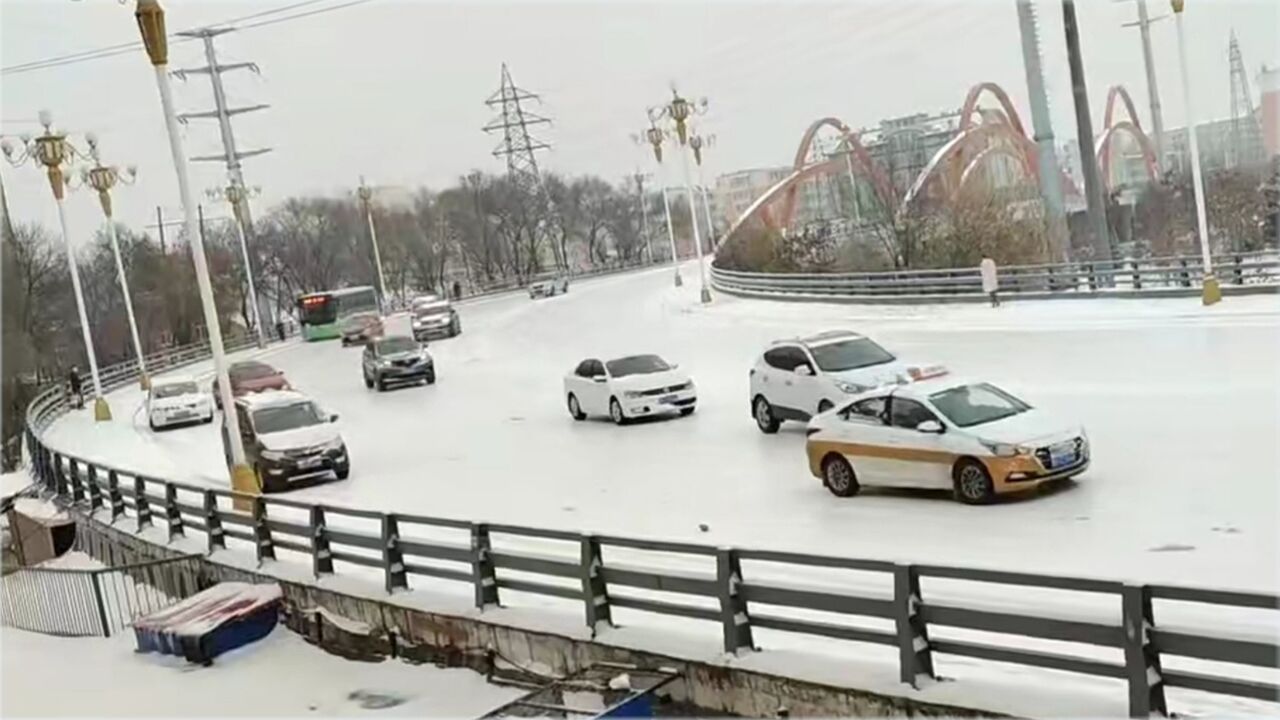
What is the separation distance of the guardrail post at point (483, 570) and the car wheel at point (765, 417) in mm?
9152

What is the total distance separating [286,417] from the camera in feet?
77.8

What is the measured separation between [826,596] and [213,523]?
11136 mm

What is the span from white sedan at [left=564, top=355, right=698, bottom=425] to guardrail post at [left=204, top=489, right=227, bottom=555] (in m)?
8.63

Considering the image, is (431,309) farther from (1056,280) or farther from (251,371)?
(1056,280)

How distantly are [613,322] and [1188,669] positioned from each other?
42871 millimetres

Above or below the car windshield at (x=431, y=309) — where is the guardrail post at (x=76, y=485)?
below

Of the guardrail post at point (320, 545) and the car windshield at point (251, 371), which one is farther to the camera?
the car windshield at point (251, 371)

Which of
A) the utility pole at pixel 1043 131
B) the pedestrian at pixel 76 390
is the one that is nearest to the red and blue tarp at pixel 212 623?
the utility pole at pixel 1043 131

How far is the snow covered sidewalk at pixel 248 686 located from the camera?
452 inches

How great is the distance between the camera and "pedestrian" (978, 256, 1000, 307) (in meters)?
34.8

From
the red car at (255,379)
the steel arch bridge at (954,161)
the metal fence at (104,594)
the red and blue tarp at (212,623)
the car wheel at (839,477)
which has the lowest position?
the metal fence at (104,594)

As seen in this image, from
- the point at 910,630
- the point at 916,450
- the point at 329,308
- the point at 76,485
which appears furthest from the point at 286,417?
the point at 329,308

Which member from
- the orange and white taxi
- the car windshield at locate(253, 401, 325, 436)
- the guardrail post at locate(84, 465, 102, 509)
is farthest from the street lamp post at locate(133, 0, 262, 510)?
the orange and white taxi

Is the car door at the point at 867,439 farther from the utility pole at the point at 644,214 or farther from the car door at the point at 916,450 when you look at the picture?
the utility pole at the point at 644,214
